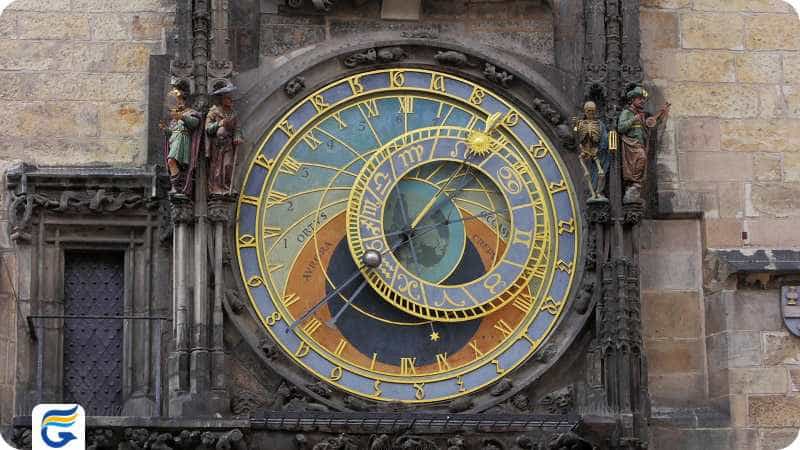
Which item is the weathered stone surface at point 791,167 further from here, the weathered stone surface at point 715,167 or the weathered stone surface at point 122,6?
the weathered stone surface at point 122,6

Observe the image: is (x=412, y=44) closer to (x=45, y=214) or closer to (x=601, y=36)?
(x=601, y=36)

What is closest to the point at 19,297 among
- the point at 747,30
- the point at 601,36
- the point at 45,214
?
the point at 45,214

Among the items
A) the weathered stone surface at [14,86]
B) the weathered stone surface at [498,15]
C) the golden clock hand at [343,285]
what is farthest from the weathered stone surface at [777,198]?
the weathered stone surface at [14,86]

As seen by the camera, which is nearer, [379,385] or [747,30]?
[379,385]

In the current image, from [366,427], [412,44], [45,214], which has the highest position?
[412,44]

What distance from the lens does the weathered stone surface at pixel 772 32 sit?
52.3 ft

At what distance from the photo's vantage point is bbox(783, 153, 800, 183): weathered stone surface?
15734 millimetres

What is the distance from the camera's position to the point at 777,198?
15688 mm

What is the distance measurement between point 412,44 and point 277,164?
1.12 m

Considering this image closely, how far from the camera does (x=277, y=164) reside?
15.1 m

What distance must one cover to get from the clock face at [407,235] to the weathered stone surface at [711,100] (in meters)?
0.99

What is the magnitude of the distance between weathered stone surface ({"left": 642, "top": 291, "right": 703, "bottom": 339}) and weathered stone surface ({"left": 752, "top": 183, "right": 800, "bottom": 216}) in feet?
2.56

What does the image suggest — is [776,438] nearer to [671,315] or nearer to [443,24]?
[671,315]

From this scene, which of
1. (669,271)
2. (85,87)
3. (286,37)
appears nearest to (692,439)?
(669,271)
